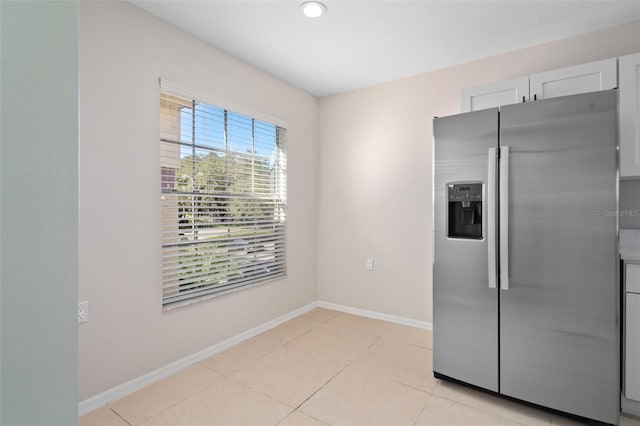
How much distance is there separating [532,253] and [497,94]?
4.44 ft

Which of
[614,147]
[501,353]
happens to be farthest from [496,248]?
[614,147]

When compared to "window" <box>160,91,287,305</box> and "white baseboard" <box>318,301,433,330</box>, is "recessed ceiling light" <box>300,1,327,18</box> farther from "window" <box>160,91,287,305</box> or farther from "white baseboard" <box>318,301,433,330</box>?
"white baseboard" <box>318,301,433,330</box>

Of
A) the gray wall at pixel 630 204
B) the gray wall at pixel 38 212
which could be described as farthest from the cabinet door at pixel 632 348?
the gray wall at pixel 38 212

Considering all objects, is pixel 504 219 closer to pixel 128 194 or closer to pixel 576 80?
pixel 576 80

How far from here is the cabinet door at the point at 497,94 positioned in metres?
2.49

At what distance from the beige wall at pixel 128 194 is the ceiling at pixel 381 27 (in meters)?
0.23

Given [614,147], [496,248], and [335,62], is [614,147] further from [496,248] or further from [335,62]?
[335,62]

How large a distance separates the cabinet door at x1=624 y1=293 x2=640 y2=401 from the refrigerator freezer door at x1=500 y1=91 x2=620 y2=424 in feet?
0.87

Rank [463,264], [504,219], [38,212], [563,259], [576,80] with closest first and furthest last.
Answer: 1. [38,212]
2. [563,259]
3. [504,219]
4. [463,264]
5. [576,80]

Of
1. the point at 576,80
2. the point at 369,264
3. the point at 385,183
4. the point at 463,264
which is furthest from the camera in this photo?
the point at 369,264

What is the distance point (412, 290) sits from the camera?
340 cm

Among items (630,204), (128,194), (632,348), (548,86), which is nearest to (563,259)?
(632,348)

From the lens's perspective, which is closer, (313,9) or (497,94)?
(313,9)

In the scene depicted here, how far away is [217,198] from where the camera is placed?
2.79m
